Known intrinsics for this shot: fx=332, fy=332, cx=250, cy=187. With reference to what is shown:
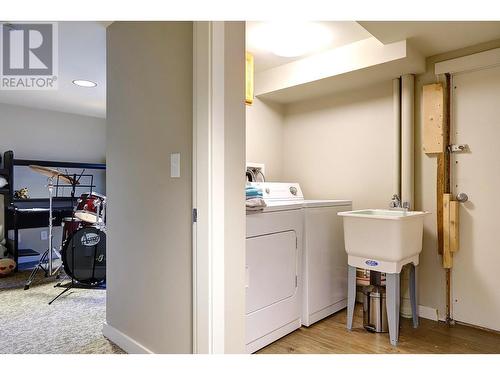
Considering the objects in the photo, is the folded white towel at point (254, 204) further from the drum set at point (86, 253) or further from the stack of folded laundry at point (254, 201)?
the drum set at point (86, 253)

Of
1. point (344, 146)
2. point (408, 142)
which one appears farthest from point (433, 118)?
point (344, 146)

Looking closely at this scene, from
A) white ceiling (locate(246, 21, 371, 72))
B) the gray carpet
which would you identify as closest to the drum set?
the gray carpet

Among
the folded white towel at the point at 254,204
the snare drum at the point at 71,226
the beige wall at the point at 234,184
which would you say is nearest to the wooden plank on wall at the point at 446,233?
the folded white towel at the point at 254,204

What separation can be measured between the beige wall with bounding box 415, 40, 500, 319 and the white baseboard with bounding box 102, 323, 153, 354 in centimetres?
204

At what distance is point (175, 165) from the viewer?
1.56 meters

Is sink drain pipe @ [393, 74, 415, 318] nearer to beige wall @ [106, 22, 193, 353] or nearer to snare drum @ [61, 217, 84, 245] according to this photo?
beige wall @ [106, 22, 193, 353]

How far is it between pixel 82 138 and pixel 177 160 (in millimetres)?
3741

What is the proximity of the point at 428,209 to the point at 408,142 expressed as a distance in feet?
1.74

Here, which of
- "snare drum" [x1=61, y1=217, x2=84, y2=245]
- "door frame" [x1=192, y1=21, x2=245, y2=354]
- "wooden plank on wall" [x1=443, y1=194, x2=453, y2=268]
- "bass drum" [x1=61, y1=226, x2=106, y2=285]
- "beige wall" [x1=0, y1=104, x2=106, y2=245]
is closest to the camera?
"door frame" [x1=192, y1=21, x2=245, y2=354]

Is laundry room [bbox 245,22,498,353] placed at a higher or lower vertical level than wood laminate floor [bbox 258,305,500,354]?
higher

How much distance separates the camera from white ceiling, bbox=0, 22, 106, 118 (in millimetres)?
2257

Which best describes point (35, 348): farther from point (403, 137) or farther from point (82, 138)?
point (82, 138)

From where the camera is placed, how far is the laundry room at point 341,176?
2066 mm

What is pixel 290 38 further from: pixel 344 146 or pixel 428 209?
pixel 428 209
